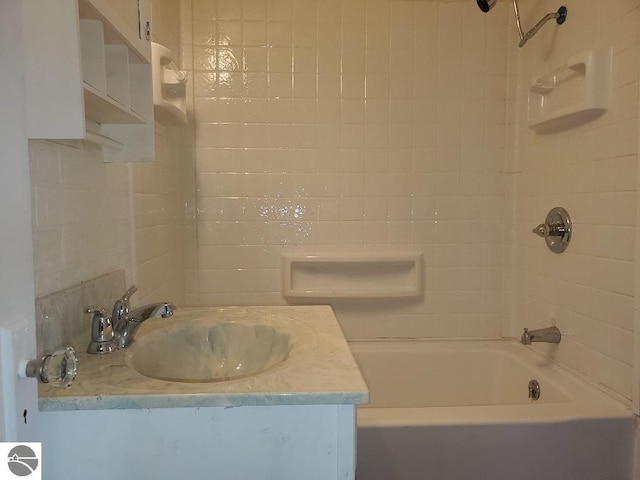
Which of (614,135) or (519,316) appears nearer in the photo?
(614,135)

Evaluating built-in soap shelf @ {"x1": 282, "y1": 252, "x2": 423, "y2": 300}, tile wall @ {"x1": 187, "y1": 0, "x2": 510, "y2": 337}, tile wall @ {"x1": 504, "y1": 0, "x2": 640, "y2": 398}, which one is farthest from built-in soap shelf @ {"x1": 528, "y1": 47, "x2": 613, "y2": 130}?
built-in soap shelf @ {"x1": 282, "y1": 252, "x2": 423, "y2": 300}

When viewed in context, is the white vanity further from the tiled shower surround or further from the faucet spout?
the tiled shower surround

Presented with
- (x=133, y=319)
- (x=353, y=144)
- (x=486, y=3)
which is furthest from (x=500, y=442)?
(x=486, y=3)

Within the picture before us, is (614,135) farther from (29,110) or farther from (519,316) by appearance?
(29,110)

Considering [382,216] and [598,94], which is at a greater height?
[598,94]

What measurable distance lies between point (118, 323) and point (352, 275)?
1.20m

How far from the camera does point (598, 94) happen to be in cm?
142

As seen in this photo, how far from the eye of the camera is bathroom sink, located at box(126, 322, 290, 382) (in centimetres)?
106

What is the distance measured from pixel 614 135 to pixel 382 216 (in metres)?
0.90

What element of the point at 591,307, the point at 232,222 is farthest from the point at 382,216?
the point at 591,307

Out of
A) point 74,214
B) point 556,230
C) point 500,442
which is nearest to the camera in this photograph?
point 74,214

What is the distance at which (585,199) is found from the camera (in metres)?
1.55

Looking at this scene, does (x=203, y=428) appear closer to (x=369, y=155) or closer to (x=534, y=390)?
(x=534, y=390)

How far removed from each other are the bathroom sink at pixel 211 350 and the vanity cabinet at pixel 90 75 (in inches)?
17.0
